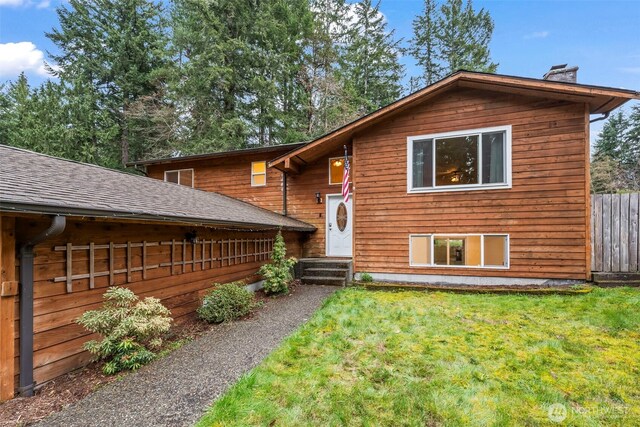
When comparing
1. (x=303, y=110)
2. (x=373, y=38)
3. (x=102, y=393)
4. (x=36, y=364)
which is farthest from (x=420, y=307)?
(x=373, y=38)

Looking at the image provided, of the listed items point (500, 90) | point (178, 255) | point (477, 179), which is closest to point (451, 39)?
point (500, 90)

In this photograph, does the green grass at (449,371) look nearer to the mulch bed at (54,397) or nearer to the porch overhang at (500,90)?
the mulch bed at (54,397)

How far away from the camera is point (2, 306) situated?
2.75 metres

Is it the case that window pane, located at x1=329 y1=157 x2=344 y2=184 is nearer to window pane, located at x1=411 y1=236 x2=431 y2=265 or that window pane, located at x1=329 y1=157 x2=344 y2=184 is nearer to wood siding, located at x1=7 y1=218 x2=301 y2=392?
window pane, located at x1=411 y1=236 x2=431 y2=265

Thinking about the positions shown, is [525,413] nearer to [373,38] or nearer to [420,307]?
[420,307]

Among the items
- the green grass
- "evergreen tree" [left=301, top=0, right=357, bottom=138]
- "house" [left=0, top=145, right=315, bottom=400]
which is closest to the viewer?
the green grass

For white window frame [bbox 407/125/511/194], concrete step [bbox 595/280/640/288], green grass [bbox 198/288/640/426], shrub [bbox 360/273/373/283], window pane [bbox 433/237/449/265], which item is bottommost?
shrub [bbox 360/273/373/283]

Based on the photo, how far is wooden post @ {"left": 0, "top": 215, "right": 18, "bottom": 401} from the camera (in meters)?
2.72

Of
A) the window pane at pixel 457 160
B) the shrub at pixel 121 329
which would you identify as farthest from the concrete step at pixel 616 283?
the shrub at pixel 121 329

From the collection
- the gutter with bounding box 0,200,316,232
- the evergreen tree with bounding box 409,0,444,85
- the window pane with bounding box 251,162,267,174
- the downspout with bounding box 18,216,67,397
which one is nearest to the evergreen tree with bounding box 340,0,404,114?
the evergreen tree with bounding box 409,0,444,85

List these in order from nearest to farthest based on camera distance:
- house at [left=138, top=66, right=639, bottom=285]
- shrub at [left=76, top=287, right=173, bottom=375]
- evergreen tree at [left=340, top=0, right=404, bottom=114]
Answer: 1. shrub at [left=76, top=287, right=173, bottom=375]
2. house at [left=138, top=66, right=639, bottom=285]
3. evergreen tree at [left=340, top=0, right=404, bottom=114]

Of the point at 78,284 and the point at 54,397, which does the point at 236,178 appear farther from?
the point at 54,397

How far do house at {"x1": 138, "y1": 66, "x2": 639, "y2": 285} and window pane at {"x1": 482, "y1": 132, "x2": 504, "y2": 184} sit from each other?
0.9 inches

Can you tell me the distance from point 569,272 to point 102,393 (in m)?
8.91
